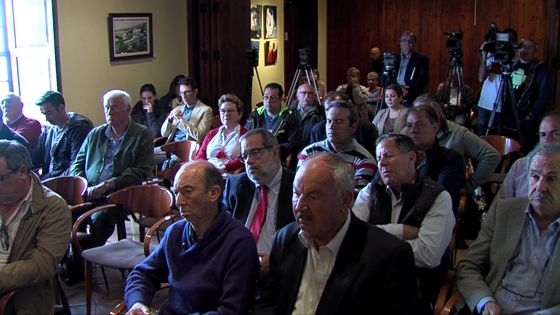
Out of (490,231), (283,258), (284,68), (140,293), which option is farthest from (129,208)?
(284,68)

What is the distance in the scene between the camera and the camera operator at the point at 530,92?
6156 millimetres

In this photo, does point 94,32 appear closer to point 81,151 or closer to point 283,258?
point 81,151

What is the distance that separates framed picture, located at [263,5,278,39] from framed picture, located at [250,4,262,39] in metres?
0.18

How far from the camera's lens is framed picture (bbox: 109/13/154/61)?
658cm

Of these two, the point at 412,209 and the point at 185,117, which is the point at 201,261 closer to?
the point at 412,209

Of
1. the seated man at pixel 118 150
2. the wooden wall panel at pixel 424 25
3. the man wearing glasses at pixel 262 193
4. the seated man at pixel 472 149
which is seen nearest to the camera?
the man wearing glasses at pixel 262 193

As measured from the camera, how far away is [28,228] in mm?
2635

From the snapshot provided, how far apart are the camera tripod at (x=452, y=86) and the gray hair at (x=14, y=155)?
4.77 meters

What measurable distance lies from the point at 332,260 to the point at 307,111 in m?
3.82

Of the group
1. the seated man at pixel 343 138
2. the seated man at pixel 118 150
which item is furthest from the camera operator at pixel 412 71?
the seated man at pixel 118 150

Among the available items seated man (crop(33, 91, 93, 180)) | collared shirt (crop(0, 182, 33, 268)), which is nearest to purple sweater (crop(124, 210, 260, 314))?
collared shirt (crop(0, 182, 33, 268))

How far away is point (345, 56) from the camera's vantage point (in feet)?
35.8

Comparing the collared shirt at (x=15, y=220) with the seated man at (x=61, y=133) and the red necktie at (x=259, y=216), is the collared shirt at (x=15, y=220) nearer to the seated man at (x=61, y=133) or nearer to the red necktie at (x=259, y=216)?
the red necktie at (x=259, y=216)

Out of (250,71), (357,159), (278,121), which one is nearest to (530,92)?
(278,121)
